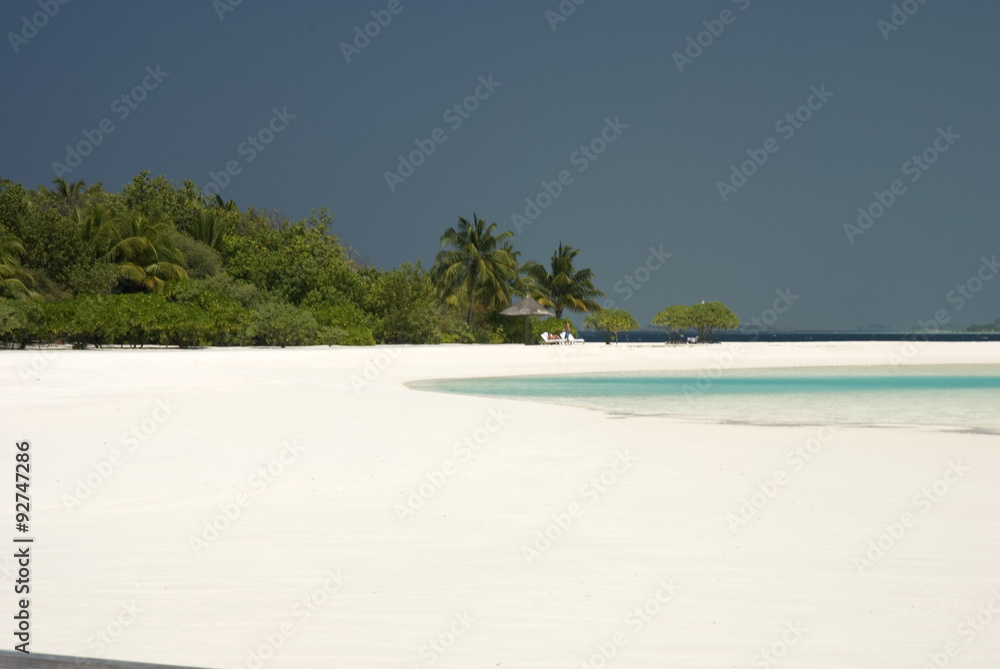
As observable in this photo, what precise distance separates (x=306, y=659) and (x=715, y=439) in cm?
736

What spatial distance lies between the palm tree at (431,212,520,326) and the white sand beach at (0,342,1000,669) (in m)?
37.0

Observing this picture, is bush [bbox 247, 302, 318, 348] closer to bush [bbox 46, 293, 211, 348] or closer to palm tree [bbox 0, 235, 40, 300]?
bush [bbox 46, 293, 211, 348]

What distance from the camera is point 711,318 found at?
54156 mm

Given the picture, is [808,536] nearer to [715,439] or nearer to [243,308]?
[715,439]

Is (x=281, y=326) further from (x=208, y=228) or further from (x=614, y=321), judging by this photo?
(x=614, y=321)

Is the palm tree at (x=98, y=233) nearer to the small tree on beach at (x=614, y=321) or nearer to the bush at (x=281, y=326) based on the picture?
the bush at (x=281, y=326)

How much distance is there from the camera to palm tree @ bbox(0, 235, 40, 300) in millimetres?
30422

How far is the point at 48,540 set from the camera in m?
5.12

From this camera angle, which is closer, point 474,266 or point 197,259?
point 197,259

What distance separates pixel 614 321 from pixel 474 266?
868cm

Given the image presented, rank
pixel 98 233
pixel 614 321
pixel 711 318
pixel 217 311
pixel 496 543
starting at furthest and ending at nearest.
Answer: pixel 711 318 → pixel 614 321 → pixel 98 233 → pixel 217 311 → pixel 496 543

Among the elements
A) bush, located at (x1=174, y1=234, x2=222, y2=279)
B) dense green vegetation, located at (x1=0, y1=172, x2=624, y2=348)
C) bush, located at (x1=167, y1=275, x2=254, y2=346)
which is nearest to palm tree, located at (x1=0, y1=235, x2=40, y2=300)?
dense green vegetation, located at (x1=0, y1=172, x2=624, y2=348)

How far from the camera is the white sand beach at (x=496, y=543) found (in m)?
3.62

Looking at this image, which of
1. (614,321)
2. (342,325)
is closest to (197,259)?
(342,325)
